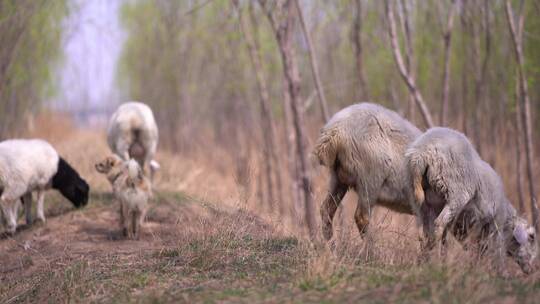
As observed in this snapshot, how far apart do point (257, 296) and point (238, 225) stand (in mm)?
1833

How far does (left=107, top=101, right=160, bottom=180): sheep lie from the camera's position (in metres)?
11.1

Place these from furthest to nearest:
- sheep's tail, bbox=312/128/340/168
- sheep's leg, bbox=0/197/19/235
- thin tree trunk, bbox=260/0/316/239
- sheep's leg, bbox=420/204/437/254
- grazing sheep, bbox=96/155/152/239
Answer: thin tree trunk, bbox=260/0/316/239 → sheep's leg, bbox=0/197/19/235 → grazing sheep, bbox=96/155/152/239 → sheep's tail, bbox=312/128/340/168 → sheep's leg, bbox=420/204/437/254

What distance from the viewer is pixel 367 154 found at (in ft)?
22.4

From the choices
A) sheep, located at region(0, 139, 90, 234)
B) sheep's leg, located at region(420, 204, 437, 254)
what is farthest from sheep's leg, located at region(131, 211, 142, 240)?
sheep's leg, located at region(420, 204, 437, 254)

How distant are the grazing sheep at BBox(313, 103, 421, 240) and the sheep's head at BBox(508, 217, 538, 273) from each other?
3.46ft

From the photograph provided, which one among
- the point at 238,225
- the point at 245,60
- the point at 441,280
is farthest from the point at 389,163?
the point at 245,60

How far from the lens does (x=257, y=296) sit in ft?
17.0

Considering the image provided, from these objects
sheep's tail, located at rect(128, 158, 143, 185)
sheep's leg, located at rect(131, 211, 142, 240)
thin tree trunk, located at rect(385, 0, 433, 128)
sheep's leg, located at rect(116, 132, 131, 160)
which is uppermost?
thin tree trunk, located at rect(385, 0, 433, 128)

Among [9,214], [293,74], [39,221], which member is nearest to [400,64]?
[293,74]

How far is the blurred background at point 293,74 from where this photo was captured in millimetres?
11266

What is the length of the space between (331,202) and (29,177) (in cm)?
424

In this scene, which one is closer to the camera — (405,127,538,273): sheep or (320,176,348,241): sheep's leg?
(405,127,538,273): sheep

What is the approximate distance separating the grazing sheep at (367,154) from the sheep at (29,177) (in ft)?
13.8

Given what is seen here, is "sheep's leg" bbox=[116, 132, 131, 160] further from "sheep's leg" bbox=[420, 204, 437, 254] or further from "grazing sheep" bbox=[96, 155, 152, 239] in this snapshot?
"sheep's leg" bbox=[420, 204, 437, 254]
